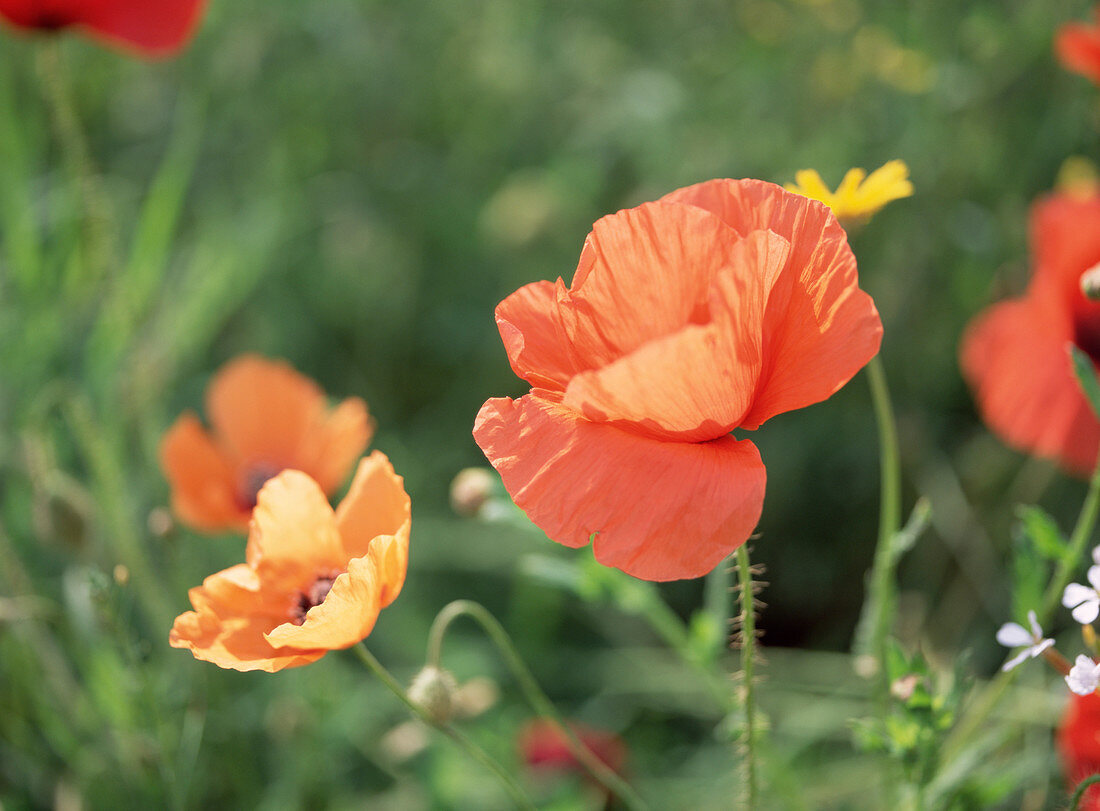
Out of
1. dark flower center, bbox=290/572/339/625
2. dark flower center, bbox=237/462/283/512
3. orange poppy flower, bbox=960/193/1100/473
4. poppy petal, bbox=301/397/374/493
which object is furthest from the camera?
dark flower center, bbox=237/462/283/512

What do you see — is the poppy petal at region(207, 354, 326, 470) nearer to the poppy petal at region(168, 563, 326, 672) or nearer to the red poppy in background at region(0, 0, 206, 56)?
the red poppy in background at region(0, 0, 206, 56)

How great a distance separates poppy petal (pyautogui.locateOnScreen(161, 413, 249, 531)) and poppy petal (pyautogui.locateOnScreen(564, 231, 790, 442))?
2.36 ft

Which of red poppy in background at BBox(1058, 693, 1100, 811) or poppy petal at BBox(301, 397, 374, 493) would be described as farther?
poppy petal at BBox(301, 397, 374, 493)

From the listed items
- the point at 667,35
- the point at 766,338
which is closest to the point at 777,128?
the point at 667,35

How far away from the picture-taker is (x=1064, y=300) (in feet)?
3.77

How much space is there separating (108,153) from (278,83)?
0.46 metres

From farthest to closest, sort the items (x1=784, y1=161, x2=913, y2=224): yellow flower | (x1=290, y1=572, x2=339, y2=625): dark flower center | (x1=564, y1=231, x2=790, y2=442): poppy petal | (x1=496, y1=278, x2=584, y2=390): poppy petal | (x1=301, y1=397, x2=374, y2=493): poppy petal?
(x1=301, y1=397, x2=374, y2=493): poppy petal < (x1=784, y1=161, x2=913, y2=224): yellow flower < (x1=290, y1=572, x2=339, y2=625): dark flower center < (x1=496, y1=278, x2=584, y2=390): poppy petal < (x1=564, y1=231, x2=790, y2=442): poppy petal

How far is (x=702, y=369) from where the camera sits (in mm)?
597

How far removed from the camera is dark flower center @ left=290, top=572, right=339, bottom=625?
792 mm

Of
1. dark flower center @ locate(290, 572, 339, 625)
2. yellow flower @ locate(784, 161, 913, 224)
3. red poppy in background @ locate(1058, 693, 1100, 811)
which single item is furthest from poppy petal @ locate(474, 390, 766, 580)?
red poppy in background @ locate(1058, 693, 1100, 811)

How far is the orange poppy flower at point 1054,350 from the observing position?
114cm

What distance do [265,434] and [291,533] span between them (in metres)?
0.69

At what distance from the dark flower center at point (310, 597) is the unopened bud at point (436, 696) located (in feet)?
0.36

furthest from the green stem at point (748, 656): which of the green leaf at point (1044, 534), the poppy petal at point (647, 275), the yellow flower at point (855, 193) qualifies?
the yellow flower at point (855, 193)
